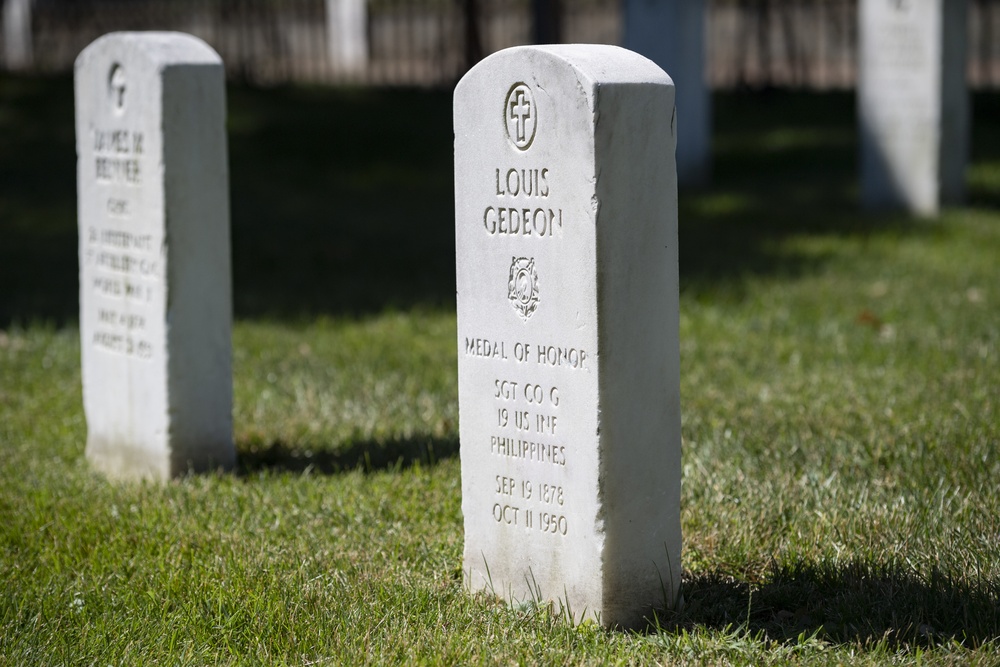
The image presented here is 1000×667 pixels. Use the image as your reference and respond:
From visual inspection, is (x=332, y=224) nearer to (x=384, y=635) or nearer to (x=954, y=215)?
(x=954, y=215)

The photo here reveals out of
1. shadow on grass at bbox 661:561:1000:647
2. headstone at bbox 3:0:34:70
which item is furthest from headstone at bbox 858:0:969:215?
headstone at bbox 3:0:34:70

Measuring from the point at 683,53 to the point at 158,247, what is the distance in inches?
357

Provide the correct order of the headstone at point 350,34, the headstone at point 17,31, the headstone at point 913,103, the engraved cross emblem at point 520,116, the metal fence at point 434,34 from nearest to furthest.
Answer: the engraved cross emblem at point 520,116 < the headstone at point 913,103 < the metal fence at point 434,34 < the headstone at point 350,34 < the headstone at point 17,31

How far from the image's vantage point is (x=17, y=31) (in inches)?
1012

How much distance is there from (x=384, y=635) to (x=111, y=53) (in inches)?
108

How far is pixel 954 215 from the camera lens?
10898mm

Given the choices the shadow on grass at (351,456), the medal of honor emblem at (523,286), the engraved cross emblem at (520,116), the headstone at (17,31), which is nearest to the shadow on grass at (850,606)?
the medal of honor emblem at (523,286)

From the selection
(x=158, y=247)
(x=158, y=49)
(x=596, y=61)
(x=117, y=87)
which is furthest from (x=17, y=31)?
(x=596, y=61)

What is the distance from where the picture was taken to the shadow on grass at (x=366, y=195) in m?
9.17

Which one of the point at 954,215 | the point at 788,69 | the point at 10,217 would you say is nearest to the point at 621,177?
the point at 954,215

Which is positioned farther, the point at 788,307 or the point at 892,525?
the point at 788,307

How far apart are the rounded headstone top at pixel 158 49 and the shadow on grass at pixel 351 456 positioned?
157 cm

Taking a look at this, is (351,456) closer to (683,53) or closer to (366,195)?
(366,195)

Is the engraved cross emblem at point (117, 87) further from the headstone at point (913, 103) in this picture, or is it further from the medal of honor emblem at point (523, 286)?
the headstone at point (913, 103)
